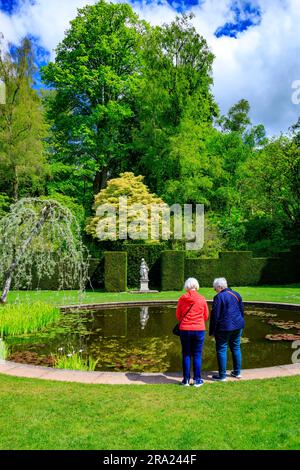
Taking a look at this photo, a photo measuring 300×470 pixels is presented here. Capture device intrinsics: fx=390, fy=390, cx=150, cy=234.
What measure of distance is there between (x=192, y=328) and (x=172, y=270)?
15.5m

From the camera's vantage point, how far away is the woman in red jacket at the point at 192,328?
5.82 meters

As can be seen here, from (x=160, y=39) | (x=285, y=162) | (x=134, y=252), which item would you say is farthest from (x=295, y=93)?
(x=160, y=39)

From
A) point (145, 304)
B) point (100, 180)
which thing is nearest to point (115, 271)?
point (145, 304)

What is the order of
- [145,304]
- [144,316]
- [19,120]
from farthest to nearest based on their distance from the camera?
[19,120] < [145,304] < [144,316]

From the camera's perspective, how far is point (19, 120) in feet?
89.6

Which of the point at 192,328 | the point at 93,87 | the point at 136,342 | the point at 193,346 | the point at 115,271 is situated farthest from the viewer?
the point at 93,87

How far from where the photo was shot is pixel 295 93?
19.4m

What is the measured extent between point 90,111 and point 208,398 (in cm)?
3068

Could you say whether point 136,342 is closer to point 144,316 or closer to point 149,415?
point 144,316

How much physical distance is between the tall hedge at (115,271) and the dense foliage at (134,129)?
21.8ft

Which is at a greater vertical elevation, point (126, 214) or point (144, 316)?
point (126, 214)

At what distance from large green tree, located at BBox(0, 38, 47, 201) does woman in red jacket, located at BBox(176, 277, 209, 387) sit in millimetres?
23320

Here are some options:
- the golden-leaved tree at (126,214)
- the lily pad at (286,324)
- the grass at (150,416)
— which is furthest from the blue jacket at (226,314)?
the golden-leaved tree at (126,214)

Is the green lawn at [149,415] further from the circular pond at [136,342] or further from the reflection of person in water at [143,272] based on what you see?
the reflection of person in water at [143,272]
